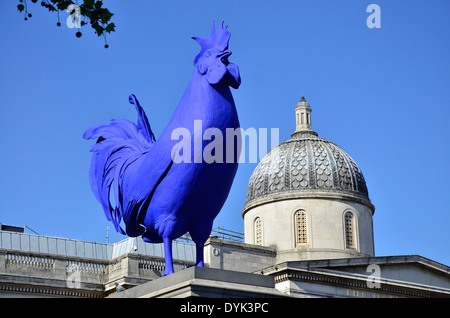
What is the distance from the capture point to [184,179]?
12164 mm

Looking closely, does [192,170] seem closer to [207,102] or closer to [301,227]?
[207,102]

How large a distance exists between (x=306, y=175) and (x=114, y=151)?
106ft

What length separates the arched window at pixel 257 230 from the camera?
153 feet

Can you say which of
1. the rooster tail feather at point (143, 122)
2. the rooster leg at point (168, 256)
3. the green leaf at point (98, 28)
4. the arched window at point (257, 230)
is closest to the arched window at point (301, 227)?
the arched window at point (257, 230)

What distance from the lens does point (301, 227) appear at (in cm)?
4588

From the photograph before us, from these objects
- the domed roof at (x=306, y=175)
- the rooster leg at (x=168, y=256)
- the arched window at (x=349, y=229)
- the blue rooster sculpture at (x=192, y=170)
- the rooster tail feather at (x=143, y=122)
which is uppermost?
the domed roof at (x=306, y=175)

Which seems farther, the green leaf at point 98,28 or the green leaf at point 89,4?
the green leaf at point 98,28

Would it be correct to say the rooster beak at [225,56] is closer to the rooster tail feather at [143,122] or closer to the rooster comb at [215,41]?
the rooster comb at [215,41]

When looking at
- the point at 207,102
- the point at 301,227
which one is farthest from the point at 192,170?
the point at 301,227

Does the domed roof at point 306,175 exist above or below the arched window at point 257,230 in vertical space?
above

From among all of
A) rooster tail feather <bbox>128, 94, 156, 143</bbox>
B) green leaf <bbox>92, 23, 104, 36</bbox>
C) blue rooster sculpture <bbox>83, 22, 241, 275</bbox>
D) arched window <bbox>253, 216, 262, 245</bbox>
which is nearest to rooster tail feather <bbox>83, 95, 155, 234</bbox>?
rooster tail feather <bbox>128, 94, 156, 143</bbox>

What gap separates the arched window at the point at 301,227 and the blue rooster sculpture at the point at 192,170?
32.8 m

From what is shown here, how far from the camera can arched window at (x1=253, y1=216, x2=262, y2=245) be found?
4672 centimetres
